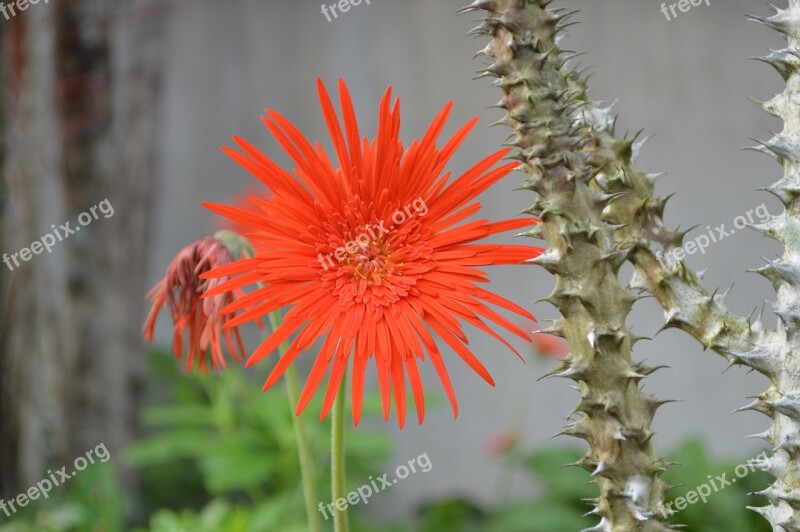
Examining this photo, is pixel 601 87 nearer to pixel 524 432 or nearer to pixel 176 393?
pixel 524 432

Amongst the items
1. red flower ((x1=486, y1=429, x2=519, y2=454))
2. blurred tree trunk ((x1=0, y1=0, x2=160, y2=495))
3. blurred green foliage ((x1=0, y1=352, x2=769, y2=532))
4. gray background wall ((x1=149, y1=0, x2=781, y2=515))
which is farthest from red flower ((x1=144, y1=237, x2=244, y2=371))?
gray background wall ((x1=149, y1=0, x2=781, y2=515))

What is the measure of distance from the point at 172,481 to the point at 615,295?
2876 mm

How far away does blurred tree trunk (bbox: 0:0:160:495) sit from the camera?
211 centimetres

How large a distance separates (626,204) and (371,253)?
9.1 inches

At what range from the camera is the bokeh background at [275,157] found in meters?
2.17

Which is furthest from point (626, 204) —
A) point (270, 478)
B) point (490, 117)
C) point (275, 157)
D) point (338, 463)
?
point (275, 157)

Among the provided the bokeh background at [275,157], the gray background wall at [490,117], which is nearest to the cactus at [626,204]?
the bokeh background at [275,157]

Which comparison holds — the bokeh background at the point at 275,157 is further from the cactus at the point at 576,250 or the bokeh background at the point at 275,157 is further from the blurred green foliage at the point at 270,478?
the cactus at the point at 576,250

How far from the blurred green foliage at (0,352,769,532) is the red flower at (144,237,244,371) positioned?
2.04ft

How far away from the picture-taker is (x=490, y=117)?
3271 mm

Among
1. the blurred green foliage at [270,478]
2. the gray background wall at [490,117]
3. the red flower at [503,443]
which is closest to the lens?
the blurred green foliage at [270,478]

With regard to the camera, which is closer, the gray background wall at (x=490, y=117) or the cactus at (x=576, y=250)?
the cactus at (x=576, y=250)

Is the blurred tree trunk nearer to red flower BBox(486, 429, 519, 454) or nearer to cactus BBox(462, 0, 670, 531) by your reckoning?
red flower BBox(486, 429, 519, 454)

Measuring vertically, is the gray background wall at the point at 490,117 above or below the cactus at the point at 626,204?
above
